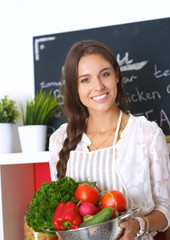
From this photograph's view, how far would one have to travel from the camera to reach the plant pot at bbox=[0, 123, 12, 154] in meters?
1.82

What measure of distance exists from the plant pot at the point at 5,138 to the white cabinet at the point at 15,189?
0.08 meters

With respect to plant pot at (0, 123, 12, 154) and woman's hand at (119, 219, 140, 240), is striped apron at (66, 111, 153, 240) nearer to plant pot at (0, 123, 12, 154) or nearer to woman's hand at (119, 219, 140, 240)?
woman's hand at (119, 219, 140, 240)

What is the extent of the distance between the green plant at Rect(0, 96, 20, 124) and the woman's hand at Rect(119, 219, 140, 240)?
3.27 feet

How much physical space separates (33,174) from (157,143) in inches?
39.3

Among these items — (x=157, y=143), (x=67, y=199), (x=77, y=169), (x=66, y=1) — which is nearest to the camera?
(x=67, y=199)

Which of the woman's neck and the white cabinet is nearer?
the woman's neck

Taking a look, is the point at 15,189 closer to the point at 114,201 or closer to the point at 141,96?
the point at 141,96

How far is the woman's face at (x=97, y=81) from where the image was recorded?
4.56 ft

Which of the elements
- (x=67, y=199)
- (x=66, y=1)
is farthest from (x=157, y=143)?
(x=66, y=1)

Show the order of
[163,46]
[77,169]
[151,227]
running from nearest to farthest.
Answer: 1. [151,227]
2. [77,169]
3. [163,46]

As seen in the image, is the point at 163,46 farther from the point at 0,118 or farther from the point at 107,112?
the point at 0,118

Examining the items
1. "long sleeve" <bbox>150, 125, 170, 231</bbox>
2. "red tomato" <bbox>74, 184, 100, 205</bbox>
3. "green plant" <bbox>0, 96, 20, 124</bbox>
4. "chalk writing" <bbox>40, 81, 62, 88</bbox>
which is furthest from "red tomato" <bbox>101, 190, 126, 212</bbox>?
"chalk writing" <bbox>40, 81, 62, 88</bbox>

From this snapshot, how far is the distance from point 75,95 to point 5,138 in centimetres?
54

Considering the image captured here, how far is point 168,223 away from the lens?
4.30 feet
